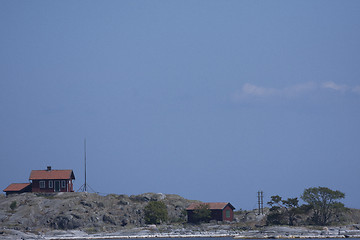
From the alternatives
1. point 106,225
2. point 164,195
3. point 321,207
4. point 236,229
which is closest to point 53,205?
point 106,225

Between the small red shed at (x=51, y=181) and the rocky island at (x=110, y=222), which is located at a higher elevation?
the small red shed at (x=51, y=181)

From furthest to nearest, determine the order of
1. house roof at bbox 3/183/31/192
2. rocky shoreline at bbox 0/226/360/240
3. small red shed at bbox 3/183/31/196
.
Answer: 1. house roof at bbox 3/183/31/192
2. small red shed at bbox 3/183/31/196
3. rocky shoreline at bbox 0/226/360/240

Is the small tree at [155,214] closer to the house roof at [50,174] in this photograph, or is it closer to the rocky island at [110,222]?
the rocky island at [110,222]

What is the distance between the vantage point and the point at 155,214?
3676 inches

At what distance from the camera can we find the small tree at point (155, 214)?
93125 millimetres

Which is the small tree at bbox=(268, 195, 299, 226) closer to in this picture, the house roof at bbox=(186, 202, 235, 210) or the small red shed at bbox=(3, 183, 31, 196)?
the house roof at bbox=(186, 202, 235, 210)

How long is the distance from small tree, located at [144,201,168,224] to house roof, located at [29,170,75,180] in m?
18.3

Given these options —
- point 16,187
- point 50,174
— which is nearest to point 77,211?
point 50,174

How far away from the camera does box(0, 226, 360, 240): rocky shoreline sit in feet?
256

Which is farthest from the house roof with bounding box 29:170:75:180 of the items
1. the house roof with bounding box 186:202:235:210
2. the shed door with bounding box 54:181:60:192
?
the house roof with bounding box 186:202:235:210

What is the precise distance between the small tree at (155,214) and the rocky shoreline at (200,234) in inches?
260

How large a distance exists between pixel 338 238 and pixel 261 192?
28.1m

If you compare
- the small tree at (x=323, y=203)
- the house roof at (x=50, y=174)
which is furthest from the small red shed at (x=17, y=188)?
the small tree at (x=323, y=203)

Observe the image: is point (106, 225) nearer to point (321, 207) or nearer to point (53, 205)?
point (53, 205)
